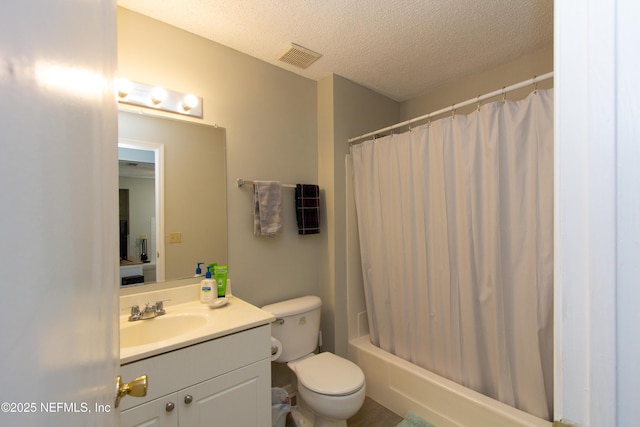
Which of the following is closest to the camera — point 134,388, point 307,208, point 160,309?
point 134,388

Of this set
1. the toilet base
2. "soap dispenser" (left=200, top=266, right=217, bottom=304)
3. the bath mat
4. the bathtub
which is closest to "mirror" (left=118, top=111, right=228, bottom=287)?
"soap dispenser" (left=200, top=266, right=217, bottom=304)

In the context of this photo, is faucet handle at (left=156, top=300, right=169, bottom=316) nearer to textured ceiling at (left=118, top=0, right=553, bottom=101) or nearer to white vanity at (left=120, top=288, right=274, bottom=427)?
white vanity at (left=120, top=288, right=274, bottom=427)

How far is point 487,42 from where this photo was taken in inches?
69.0

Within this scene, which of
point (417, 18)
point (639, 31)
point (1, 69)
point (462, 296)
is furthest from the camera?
point (462, 296)

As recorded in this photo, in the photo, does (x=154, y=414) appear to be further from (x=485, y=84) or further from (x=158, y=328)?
(x=485, y=84)

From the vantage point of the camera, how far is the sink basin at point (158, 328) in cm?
123

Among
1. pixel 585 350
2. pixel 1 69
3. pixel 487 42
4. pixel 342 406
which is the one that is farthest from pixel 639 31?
pixel 487 42

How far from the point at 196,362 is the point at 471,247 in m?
1.54

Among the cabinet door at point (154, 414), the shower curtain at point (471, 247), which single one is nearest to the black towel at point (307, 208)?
the shower curtain at point (471, 247)

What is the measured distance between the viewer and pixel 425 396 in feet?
5.44

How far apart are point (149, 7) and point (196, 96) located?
1.47ft

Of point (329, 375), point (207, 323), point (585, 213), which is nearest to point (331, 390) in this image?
point (329, 375)

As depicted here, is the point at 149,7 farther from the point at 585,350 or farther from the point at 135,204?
the point at 585,350

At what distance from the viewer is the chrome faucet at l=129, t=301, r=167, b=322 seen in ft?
4.26
